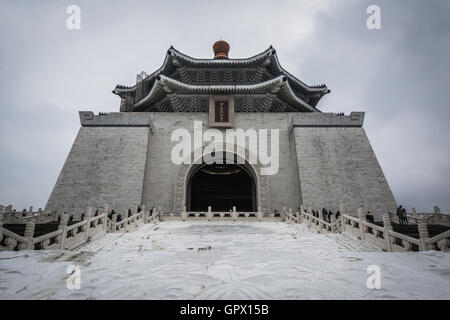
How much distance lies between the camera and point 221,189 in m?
27.8

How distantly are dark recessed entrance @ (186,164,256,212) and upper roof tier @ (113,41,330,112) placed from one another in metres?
9.45

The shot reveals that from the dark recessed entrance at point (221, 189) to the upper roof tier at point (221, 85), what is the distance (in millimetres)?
9455

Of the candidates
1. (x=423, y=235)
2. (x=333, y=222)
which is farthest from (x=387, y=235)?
(x=333, y=222)

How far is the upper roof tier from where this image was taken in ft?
58.9

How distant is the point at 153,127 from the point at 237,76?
817 centimetres

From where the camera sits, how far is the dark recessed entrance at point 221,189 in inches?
1064

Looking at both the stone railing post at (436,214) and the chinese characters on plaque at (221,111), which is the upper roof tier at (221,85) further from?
the stone railing post at (436,214)

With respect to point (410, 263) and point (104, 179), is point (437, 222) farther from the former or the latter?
point (104, 179)

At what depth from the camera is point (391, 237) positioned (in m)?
5.89

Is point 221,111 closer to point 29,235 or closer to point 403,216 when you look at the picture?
point 403,216

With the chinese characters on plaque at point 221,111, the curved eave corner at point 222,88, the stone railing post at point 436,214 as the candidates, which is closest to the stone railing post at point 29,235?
the chinese characters on plaque at point 221,111

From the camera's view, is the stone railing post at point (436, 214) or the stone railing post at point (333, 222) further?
the stone railing post at point (436, 214)
